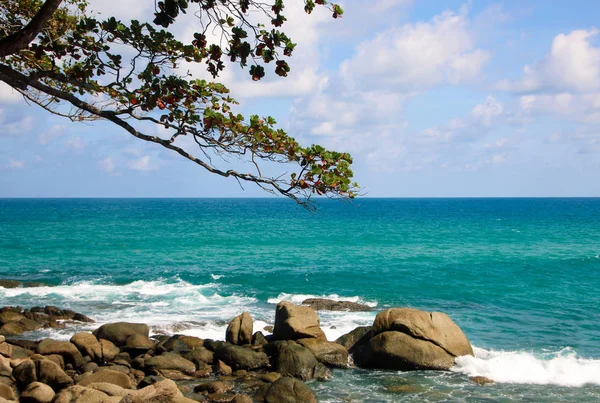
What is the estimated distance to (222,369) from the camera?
15992 millimetres

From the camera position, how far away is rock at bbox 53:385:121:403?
37.8 ft

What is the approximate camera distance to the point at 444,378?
53.1 feet

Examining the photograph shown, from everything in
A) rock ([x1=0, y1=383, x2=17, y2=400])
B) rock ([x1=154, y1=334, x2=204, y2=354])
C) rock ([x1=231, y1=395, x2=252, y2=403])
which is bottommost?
rock ([x1=231, y1=395, x2=252, y2=403])

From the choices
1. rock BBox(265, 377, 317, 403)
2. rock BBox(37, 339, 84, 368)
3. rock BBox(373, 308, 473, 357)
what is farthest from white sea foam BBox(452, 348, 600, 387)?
rock BBox(37, 339, 84, 368)

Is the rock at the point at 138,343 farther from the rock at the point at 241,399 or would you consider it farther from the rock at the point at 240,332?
the rock at the point at 241,399

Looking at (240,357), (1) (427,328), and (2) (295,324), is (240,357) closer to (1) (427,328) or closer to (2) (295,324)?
(2) (295,324)

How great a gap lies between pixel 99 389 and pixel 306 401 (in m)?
4.61

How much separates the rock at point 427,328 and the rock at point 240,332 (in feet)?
13.0

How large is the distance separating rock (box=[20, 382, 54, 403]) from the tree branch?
7309 mm

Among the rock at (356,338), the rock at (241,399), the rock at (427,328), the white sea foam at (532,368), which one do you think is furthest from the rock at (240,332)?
the white sea foam at (532,368)

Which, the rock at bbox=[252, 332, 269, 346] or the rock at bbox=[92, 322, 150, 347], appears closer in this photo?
the rock at bbox=[92, 322, 150, 347]

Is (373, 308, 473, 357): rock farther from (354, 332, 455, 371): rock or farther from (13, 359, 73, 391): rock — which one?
(13, 359, 73, 391): rock

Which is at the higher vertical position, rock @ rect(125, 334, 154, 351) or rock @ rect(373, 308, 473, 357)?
rock @ rect(373, 308, 473, 357)

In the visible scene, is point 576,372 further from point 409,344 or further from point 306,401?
point 306,401
